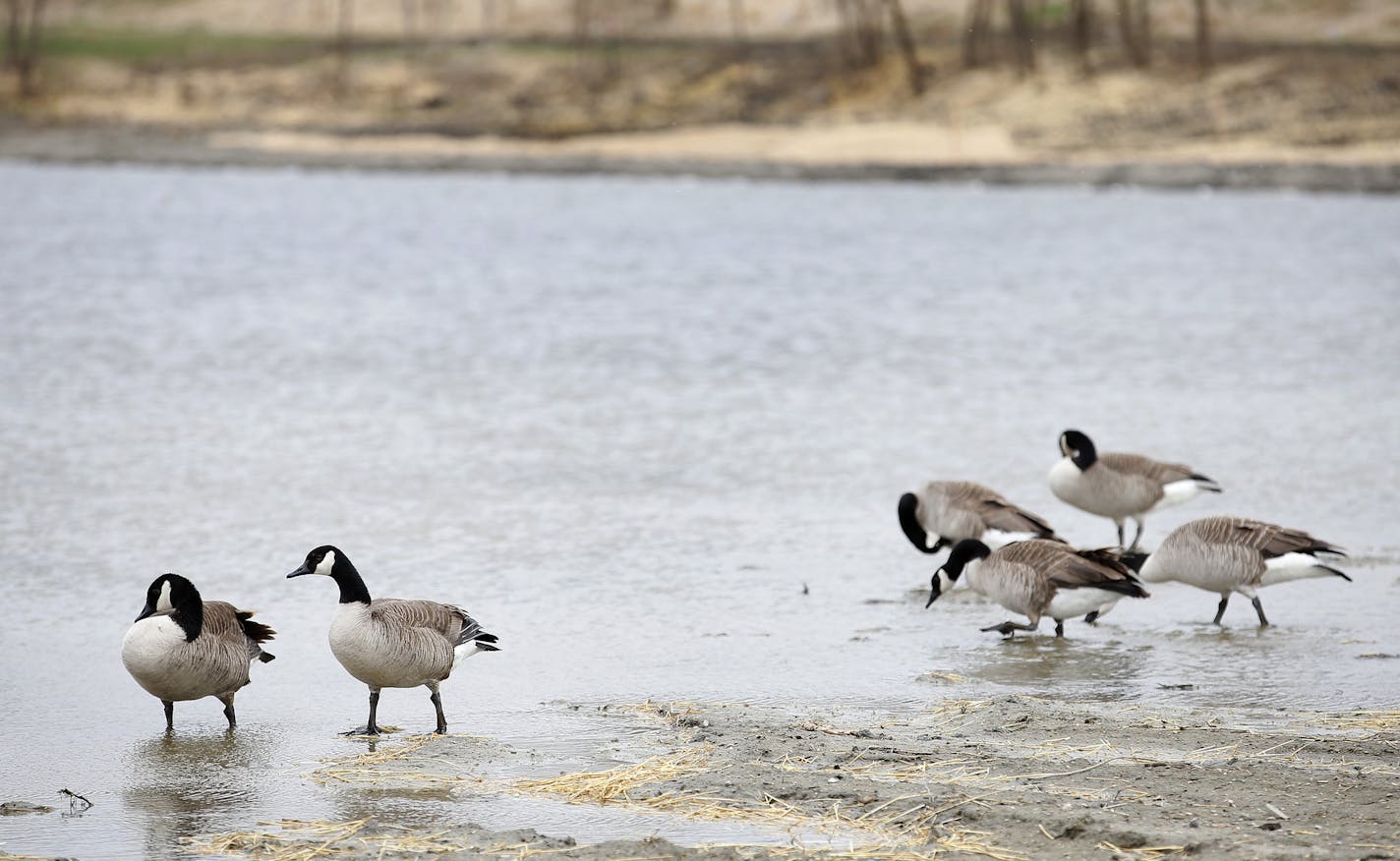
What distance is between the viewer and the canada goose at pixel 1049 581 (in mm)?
7430

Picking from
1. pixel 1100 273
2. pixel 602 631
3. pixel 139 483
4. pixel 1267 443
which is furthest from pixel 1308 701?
pixel 1100 273

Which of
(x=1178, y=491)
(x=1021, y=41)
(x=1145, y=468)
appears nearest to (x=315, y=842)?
(x=1145, y=468)

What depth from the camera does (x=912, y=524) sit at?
9.02 meters

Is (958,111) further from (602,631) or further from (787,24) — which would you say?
(602,631)

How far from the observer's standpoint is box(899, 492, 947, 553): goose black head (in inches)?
352

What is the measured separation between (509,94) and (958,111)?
19.3 meters

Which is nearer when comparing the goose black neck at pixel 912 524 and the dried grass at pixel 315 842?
the dried grass at pixel 315 842

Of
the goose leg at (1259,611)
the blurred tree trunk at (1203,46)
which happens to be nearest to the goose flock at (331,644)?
the goose leg at (1259,611)

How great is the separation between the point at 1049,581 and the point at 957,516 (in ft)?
4.59

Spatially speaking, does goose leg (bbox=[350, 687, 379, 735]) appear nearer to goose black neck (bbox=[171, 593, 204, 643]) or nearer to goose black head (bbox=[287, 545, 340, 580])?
goose black head (bbox=[287, 545, 340, 580])

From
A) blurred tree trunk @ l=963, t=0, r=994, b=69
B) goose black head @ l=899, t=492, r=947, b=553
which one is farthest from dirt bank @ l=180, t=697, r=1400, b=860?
blurred tree trunk @ l=963, t=0, r=994, b=69

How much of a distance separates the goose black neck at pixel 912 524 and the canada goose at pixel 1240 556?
151 centimetres

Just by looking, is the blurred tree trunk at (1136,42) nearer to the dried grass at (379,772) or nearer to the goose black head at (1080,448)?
the goose black head at (1080,448)

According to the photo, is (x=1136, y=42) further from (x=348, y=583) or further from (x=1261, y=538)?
(x=348, y=583)
